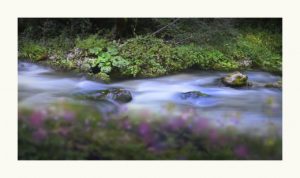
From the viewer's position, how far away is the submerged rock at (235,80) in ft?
15.7

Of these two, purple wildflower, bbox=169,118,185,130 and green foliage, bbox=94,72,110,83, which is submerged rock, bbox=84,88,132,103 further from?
purple wildflower, bbox=169,118,185,130

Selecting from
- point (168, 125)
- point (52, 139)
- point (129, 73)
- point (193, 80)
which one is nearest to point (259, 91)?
point (193, 80)

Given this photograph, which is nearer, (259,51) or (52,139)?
(52,139)

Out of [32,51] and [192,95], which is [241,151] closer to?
[192,95]

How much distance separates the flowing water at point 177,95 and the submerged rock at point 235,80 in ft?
0.19

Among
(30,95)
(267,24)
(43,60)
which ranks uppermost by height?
(267,24)

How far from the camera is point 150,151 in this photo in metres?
4.44

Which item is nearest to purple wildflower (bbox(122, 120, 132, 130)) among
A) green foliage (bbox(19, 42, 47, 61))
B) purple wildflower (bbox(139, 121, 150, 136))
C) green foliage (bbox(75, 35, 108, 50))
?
purple wildflower (bbox(139, 121, 150, 136))

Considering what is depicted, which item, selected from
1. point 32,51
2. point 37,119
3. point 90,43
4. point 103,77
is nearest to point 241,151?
point 103,77

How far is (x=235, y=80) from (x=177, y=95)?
64 cm

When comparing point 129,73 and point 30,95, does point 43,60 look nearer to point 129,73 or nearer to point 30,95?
point 30,95

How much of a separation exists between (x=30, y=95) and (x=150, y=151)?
4.32ft

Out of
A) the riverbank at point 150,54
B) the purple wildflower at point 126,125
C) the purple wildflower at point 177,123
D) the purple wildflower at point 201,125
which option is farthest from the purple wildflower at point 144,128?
the riverbank at point 150,54

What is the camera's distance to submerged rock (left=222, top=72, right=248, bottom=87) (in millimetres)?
4789
